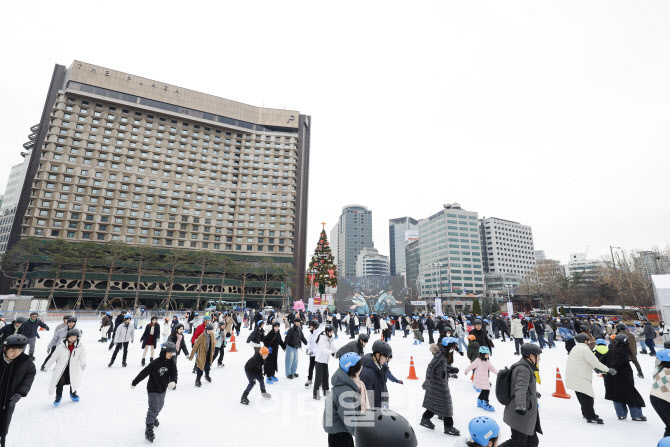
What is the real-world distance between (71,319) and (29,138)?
105 metres

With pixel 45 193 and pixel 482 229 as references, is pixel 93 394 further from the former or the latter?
pixel 482 229

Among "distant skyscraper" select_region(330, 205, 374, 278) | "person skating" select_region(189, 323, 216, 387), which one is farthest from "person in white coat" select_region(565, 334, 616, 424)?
"distant skyscraper" select_region(330, 205, 374, 278)

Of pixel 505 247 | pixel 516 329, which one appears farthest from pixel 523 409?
pixel 505 247

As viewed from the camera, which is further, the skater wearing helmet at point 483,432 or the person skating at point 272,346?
the person skating at point 272,346

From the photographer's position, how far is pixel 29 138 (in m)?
80.8

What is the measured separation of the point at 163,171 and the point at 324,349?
71304 mm

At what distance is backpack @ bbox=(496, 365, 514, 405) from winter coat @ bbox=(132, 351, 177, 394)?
5.18 meters

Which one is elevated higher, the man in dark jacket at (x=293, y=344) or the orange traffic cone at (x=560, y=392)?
the man in dark jacket at (x=293, y=344)

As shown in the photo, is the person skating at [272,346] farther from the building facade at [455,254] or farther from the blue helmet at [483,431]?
the building facade at [455,254]

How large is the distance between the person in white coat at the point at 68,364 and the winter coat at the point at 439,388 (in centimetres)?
716

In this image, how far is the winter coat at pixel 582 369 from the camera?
6117mm

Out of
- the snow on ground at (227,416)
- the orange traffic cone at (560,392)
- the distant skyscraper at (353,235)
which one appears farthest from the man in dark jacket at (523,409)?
the distant skyscraper at (353,235)

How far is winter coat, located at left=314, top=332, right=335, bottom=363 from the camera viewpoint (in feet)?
24.8

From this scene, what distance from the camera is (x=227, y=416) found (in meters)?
6.24
